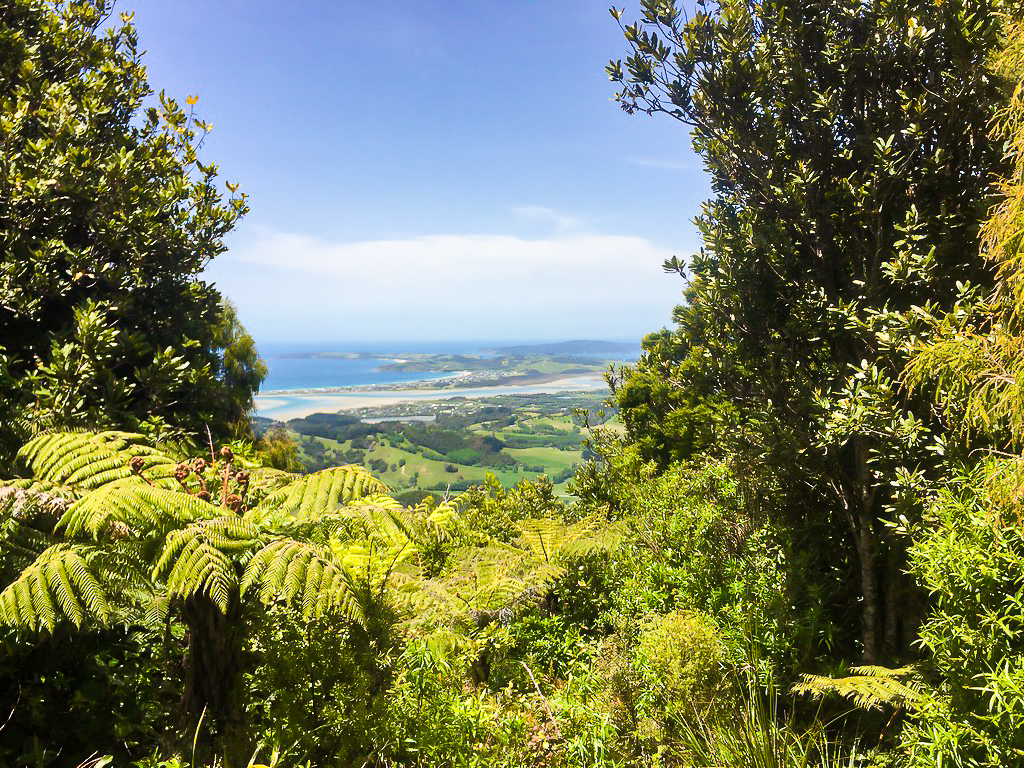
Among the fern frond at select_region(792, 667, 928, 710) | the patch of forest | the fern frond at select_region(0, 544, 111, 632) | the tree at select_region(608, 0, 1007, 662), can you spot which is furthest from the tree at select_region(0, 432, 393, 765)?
the patch of forest

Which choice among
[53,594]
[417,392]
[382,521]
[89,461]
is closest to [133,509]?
[53,594]

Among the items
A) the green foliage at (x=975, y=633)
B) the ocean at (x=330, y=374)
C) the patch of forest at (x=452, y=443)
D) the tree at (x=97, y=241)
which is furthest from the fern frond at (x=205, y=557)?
the ocean at (x=330, y=374)

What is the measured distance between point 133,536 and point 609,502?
7.67m

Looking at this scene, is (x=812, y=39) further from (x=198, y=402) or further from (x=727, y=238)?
(x=198, y=402)

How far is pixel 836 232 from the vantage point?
374cm

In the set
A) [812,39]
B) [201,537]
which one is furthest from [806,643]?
[812,39]

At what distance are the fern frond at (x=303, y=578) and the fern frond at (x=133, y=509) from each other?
1.28 ft

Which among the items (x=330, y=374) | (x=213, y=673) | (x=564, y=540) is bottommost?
(x=330, y=374)

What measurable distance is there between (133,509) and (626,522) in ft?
16.1

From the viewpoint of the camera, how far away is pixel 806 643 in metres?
3.81

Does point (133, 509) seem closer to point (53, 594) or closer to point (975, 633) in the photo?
point (53, 594)

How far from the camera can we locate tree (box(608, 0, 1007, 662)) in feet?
10.2

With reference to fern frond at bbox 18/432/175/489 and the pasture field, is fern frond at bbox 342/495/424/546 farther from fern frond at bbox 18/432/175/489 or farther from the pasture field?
the pasture field

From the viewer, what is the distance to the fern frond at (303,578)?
212 centimetres
